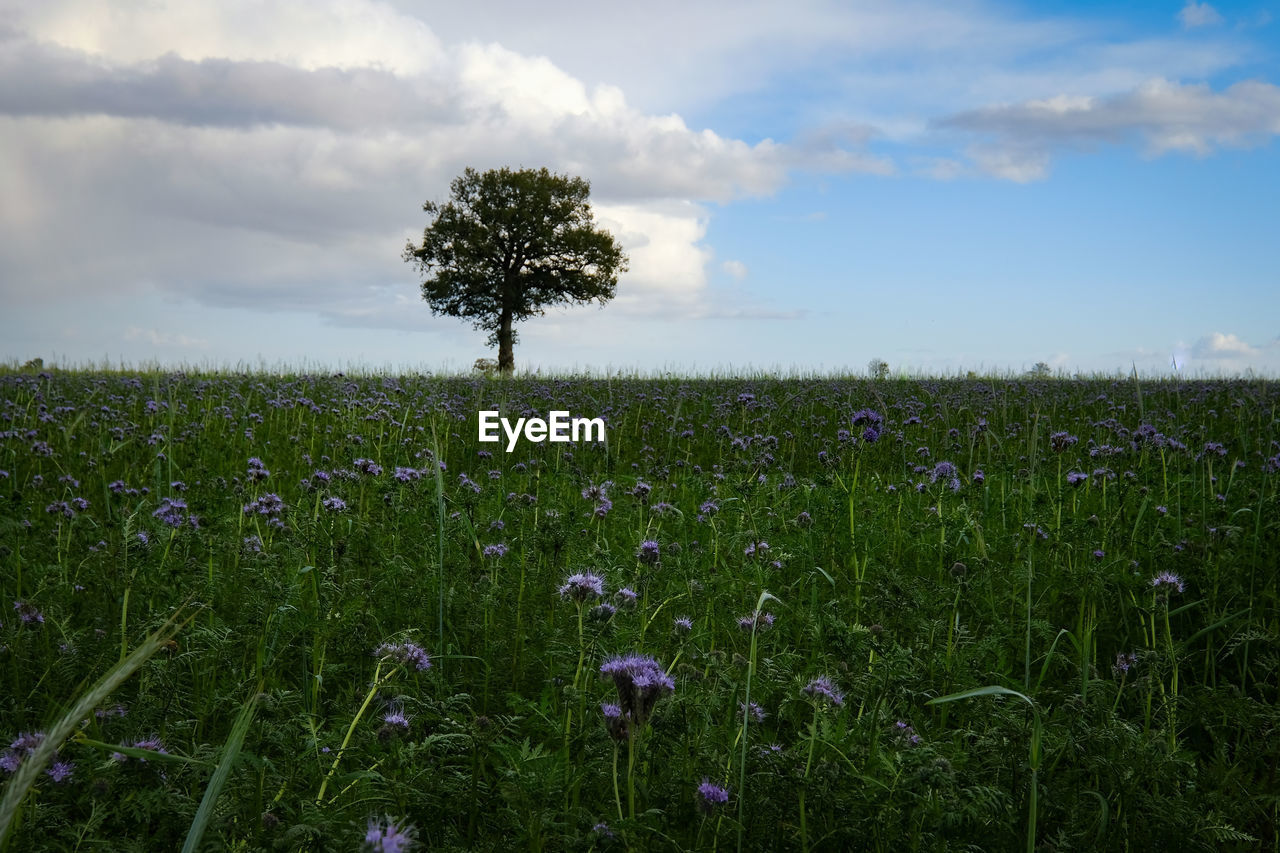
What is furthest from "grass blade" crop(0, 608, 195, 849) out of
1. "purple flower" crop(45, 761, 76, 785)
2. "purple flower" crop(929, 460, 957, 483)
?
"purple flower" crop(929, 460, 957, 483)

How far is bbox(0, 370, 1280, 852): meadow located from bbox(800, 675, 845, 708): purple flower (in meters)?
0.01

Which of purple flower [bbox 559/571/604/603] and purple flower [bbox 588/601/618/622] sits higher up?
purple flower [bbox 559/571/604/603]

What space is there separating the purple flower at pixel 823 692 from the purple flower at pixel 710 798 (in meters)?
0.44

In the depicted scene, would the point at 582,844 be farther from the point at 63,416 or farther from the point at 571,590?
the point at 63,416

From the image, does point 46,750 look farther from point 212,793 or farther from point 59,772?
point 59,772

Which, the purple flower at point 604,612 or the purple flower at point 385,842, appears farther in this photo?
the purple flower at point 604,612

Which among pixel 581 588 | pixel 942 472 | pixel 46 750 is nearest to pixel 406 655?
pixel 581 588

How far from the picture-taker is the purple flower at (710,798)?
6.57 feet

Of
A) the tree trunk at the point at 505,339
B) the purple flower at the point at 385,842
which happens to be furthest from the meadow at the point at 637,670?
the tree trunk at the point at 505,339

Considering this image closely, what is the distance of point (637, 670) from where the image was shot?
1.99m

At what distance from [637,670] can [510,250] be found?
4189 cm

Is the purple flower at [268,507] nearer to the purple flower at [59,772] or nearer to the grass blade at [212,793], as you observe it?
the purple flower at [59,772]

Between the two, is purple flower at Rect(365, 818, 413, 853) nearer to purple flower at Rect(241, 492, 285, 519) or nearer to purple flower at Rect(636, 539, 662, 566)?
purple flower at Rect(636, 539, 662, 566)

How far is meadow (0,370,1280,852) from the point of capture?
2.13 m
